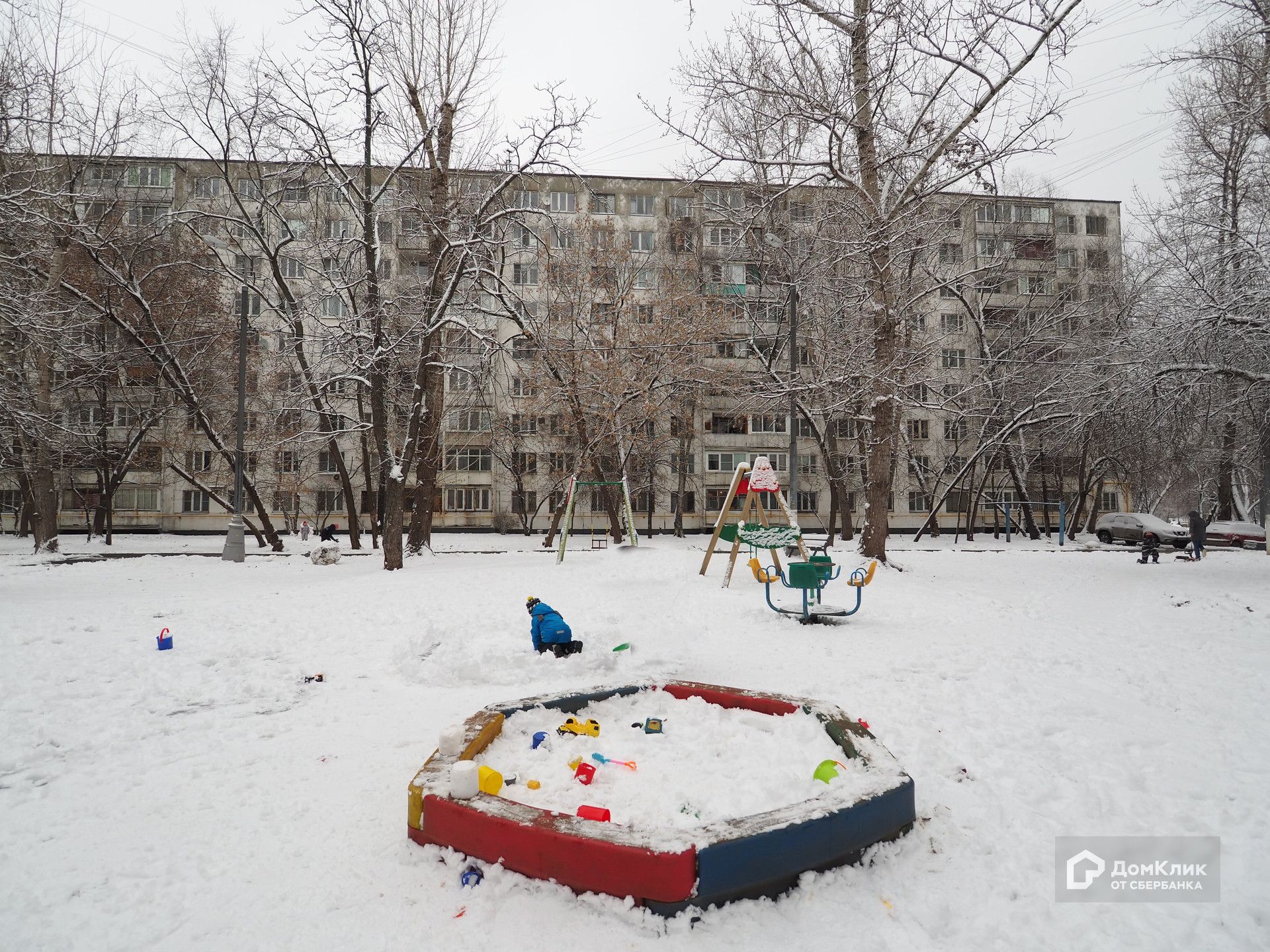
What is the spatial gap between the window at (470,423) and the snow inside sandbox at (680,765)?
35637 millimetres

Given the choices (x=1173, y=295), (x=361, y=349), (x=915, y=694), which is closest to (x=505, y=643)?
(x=915, y=694)

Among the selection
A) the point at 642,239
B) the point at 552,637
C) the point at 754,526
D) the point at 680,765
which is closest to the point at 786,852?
the point at 680,765

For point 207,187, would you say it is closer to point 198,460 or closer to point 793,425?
point 198,460

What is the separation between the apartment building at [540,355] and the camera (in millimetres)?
23188

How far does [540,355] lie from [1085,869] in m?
18.5

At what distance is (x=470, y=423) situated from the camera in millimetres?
42906

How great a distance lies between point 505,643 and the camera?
776cm

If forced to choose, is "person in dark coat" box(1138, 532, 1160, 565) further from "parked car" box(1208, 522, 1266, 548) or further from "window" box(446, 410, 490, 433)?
"window" box(446, 410, 490, 433)

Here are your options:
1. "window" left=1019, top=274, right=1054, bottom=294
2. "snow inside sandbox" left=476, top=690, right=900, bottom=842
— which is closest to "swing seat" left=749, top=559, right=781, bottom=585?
"snow inside sandbox" left=476, top=690, right=900, bottom=842

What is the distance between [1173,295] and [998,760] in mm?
14434

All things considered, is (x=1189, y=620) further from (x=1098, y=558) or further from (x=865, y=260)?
(x=1098, y=558)

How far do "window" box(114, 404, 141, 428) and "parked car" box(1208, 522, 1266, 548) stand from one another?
1777 inches

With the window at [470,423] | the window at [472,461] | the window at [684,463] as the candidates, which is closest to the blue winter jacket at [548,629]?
the window at [684,463]

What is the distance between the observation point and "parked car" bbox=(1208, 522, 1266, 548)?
28.0 meters
